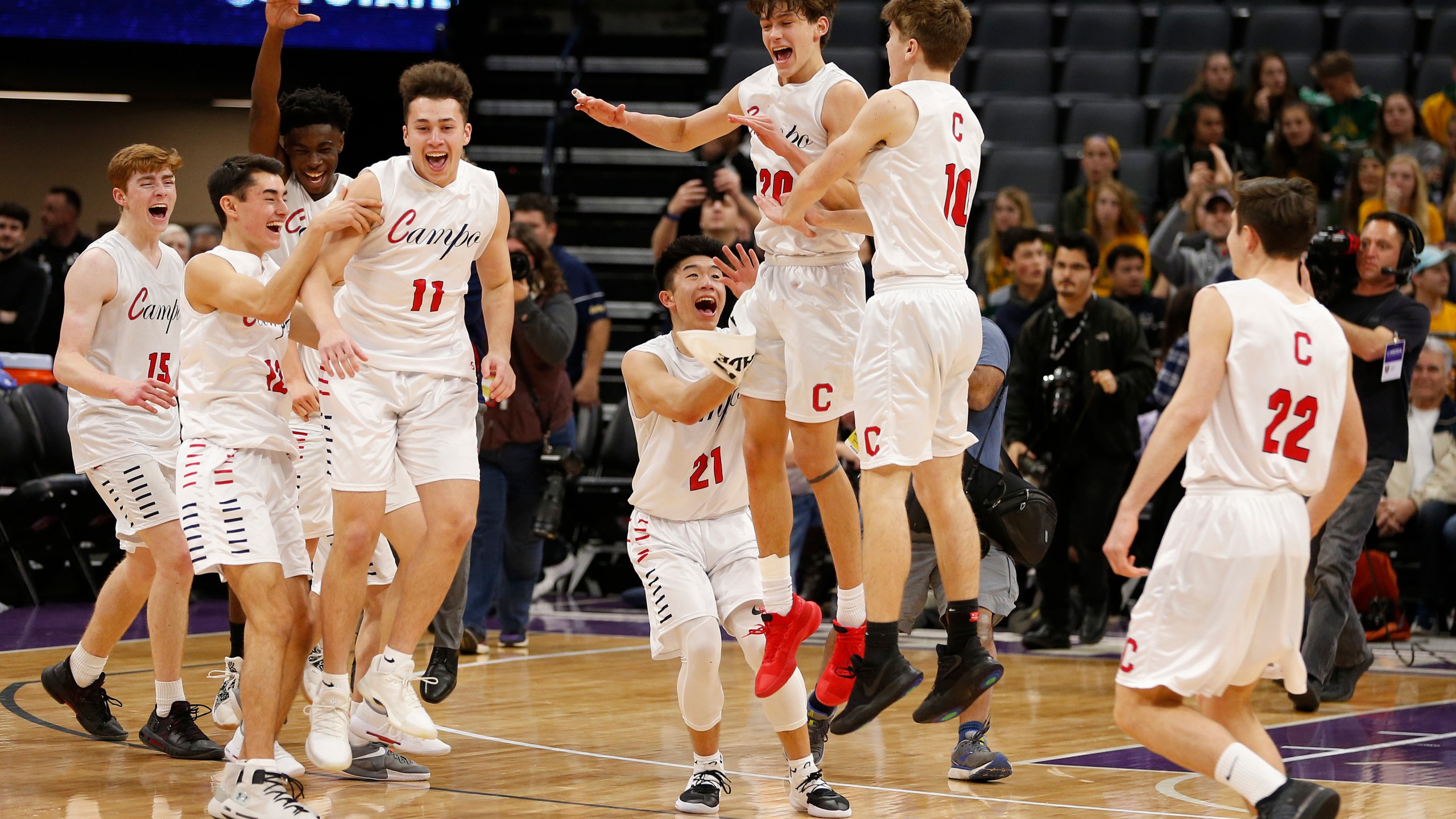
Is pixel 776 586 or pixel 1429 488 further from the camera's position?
pixel 1429 488

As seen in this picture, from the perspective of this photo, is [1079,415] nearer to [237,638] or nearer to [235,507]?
[237,638]

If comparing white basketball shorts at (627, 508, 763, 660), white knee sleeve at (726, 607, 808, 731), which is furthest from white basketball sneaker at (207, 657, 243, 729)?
white knee sleeve at (726, 607, 808, 731)

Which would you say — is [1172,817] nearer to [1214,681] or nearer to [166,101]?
[1214,681]

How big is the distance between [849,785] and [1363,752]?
2.14 meters

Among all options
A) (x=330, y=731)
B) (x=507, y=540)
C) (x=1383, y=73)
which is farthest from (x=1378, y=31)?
(x=330, y=731)

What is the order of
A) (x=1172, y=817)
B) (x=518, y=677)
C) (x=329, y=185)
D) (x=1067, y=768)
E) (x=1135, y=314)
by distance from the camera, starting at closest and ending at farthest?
1. (x=1172, y=817)
2. (x=1067, y=768)
3. (x=329, y=185)
4. (x=518, y=677)
5. (x=1135, y=314)

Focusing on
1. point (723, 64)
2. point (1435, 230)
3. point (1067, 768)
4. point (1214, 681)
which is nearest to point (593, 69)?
point (723, 64)

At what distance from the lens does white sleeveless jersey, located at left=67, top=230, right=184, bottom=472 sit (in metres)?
6.37

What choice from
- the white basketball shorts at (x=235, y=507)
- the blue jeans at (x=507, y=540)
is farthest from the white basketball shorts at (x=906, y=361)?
the blue jeans at (x=507, y=540)

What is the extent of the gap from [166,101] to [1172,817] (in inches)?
487

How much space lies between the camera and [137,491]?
6.25 metres

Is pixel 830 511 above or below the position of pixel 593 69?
below

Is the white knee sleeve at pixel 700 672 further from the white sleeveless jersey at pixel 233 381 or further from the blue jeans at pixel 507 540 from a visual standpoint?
the blue jeans at pixel 507 540

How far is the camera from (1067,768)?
20.1 feet
